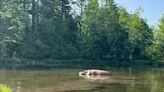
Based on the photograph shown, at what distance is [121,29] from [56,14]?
1263 cm

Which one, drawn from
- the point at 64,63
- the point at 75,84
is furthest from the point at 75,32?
the point at 75,84

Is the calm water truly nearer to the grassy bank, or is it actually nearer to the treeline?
the grassy bank

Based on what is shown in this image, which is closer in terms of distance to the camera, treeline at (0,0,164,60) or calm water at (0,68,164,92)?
calm water at (0,68,164,92)

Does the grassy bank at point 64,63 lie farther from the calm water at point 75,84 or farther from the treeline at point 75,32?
the calm water at point 75,84

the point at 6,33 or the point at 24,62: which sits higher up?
the point at 6,33

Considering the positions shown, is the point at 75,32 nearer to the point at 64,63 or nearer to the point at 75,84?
the point at 64,63

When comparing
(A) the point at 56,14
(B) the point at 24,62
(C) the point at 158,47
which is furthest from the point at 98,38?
(B) the point at 24,62

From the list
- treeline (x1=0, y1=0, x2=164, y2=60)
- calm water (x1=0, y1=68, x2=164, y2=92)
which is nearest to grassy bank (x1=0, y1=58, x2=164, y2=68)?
treeline (x1=0, y1=0, x2=164, y2=60)

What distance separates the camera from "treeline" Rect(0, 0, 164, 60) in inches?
2137

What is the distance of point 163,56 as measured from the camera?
7088cm

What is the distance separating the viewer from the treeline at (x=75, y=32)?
5428 cm

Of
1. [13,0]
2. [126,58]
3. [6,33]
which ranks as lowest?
[126,58]

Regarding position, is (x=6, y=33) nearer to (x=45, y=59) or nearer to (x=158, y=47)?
(x=45, y=59)

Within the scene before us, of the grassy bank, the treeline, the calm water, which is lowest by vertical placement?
the grassy bank
